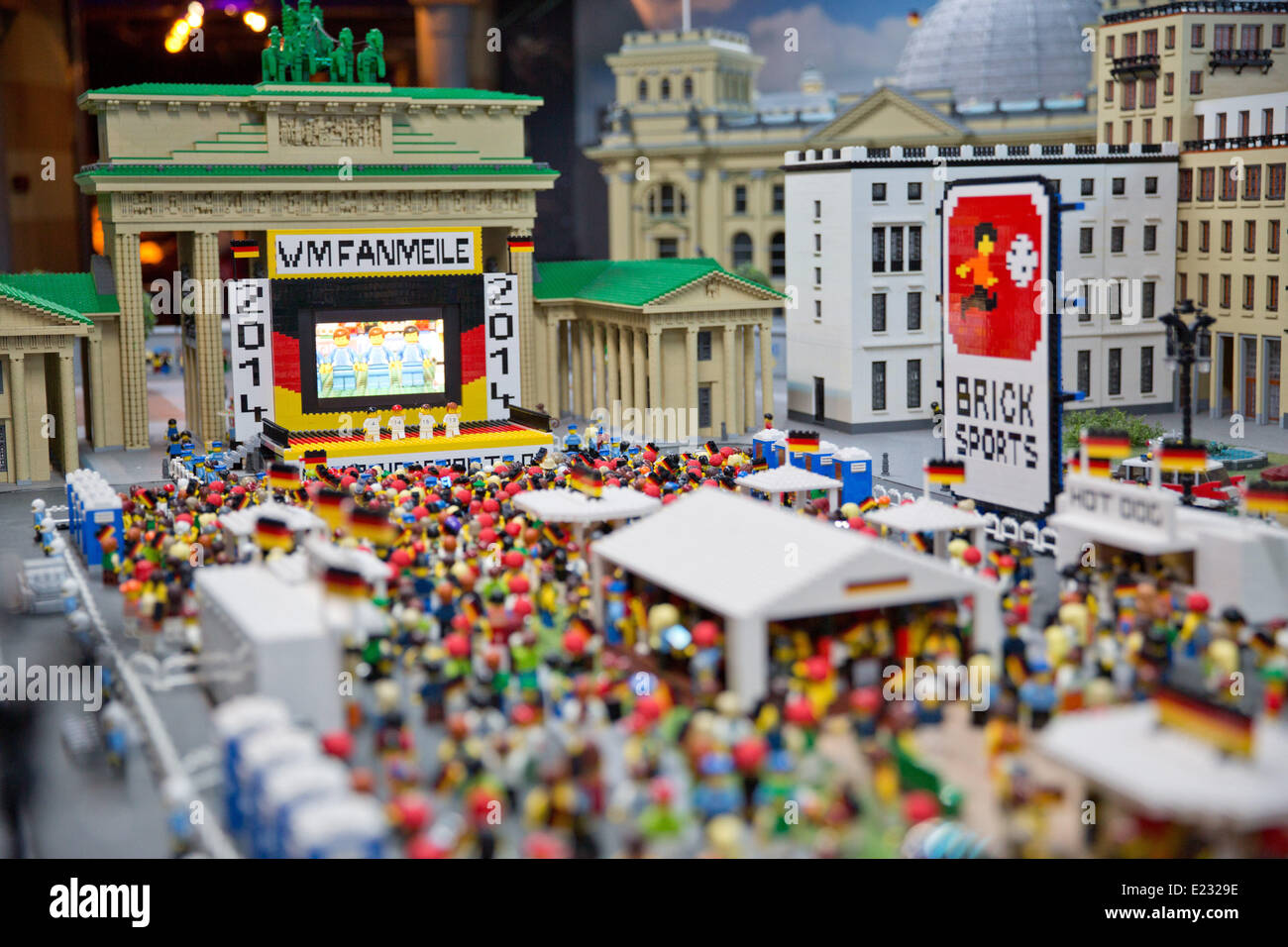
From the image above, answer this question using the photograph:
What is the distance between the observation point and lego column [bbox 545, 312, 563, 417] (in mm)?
67688

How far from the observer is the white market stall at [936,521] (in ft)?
119

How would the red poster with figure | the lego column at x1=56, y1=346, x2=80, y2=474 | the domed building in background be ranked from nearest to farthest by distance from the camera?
the red poster with figure
the lego column at x1=56, y1=346, x2=80, y2=474
the domed building in background

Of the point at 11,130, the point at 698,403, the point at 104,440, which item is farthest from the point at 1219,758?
the point at 11,130

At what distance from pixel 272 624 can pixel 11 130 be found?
77.8 m

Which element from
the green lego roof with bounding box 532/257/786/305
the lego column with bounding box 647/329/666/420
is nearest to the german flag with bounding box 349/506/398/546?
the lego column with bounding box 647/329/666/420

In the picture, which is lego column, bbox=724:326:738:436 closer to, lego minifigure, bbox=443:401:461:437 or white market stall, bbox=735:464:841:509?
lego minifigure, bbox=443:401:461:437

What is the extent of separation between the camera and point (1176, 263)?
66500 mm

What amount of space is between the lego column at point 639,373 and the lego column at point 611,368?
198 centimetres

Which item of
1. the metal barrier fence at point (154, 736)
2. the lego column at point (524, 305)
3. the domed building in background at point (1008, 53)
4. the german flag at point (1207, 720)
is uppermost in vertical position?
the domed building in background at point (1008, 53)

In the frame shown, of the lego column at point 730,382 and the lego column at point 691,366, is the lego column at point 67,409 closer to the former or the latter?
the lego column at point 691,366

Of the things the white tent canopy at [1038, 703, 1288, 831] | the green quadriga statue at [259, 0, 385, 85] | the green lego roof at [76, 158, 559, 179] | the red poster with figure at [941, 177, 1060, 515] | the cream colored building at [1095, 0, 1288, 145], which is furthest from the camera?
the cream colored building at [1095, 0, 1288, 145]

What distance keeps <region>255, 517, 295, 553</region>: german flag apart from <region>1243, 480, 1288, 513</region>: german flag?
2070cm

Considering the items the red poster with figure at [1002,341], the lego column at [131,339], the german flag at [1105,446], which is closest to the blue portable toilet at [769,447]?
the red poster with figure at [1002,341]
